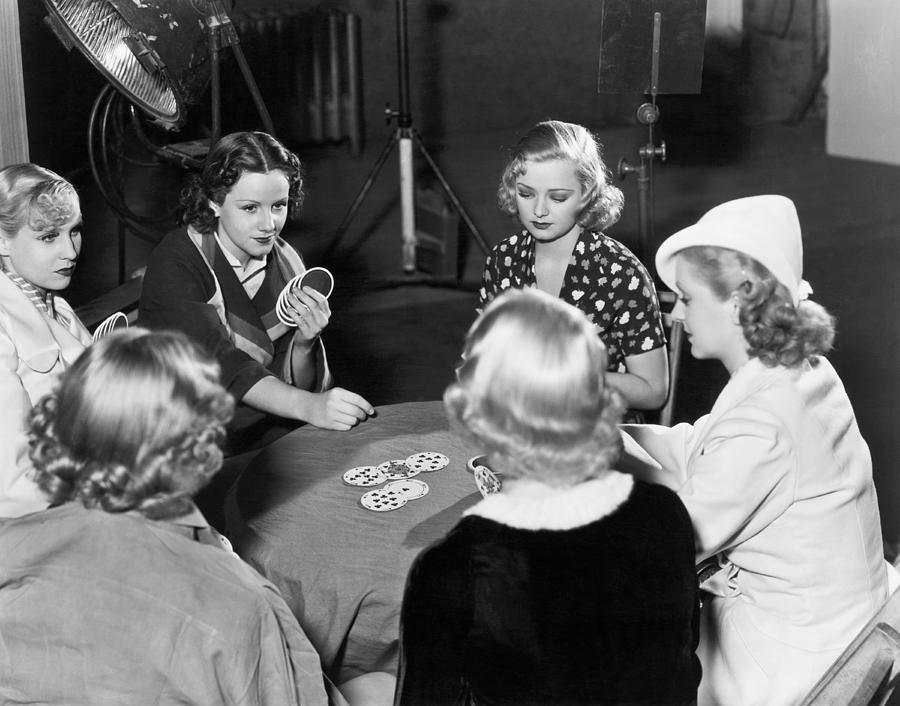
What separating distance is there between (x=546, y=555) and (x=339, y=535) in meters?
0.67

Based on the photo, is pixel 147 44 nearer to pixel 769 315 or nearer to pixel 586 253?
pixel 586 253

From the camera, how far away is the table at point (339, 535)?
1909mm

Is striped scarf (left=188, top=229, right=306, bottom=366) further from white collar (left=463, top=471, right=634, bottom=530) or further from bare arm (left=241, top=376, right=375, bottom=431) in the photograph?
white collar (left=463, top=471, right=634, bottom=530)

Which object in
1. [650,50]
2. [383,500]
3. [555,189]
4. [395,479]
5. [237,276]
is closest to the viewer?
[383,500]

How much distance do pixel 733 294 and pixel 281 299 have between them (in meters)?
1.41

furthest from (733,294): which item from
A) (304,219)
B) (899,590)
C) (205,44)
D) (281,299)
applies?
(304,219)

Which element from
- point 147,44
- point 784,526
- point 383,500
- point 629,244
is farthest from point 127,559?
point 629,244

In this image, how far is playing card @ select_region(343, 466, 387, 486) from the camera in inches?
88.0

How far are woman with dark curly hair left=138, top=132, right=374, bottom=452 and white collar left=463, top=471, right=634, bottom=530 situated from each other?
4.68 ft

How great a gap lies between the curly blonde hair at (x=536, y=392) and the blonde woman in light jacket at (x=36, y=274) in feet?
3.91

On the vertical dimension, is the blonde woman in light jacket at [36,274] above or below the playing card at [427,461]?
above

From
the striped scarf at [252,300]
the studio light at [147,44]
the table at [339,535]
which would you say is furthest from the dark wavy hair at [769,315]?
the studio light at [147,44]

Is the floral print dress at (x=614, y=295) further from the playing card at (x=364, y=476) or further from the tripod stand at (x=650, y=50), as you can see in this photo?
the tripod stand at (x=650, y=50)

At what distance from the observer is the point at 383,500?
2.13m
